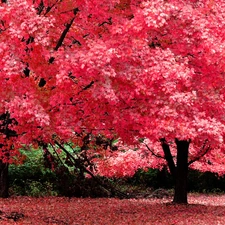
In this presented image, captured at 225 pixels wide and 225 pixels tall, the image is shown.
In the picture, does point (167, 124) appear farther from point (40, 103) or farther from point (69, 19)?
point (69, 19)

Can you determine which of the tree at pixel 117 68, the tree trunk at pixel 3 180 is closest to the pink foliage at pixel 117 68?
the tree at pixel 117 68

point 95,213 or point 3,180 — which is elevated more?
point 3,180

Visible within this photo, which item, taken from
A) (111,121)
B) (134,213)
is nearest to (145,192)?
(134,213)

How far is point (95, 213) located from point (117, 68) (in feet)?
25.5

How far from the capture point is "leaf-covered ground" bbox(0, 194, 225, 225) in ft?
46.6

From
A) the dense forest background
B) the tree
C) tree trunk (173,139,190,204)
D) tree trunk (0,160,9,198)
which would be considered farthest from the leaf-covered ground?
the tree

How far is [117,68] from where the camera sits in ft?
34.6

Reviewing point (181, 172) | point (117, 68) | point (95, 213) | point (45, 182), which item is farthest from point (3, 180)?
point (117, 68)

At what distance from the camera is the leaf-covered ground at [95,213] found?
1421cm

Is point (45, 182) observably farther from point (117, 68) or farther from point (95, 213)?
point (117, 68)

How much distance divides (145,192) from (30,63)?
16971 millimetres

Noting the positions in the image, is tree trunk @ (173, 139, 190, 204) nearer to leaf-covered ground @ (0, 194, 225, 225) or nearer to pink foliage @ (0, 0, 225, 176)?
leaf-covered ground @ (0, 194, 225, 225)

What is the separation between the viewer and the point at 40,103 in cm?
1106

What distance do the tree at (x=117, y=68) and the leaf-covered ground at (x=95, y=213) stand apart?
105 inches
